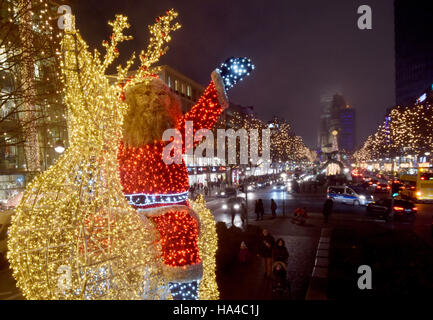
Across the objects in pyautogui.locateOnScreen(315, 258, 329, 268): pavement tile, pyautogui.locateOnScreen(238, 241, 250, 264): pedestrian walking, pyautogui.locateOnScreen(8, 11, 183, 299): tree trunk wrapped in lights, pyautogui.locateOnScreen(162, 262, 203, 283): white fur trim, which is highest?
pyautogui.locateOnScreen(8, 11, 183, 299): tree trunk wrapped in lights

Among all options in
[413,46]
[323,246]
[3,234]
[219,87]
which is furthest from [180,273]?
[413,46]

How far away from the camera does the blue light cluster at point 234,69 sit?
335 centimetres

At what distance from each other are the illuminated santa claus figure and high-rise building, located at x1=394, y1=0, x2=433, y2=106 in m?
79.6

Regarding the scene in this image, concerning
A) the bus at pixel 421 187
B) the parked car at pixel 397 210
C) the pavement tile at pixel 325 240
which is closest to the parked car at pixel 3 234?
the pavement tile at pixel 325 240

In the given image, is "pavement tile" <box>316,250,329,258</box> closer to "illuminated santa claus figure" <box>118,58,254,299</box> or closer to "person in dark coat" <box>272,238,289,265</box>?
"person in dark coat" <box>272,238,289,265</box>

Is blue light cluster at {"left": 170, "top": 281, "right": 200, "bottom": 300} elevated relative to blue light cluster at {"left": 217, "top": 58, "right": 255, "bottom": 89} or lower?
lower

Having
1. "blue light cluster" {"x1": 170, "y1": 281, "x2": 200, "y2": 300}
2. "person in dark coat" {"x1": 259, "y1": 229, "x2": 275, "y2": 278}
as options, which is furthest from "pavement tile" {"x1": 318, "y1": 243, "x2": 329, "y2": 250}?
"blue light cluster" {"x1": 170, "y1": 281, "x2": 200, "y2": 300}

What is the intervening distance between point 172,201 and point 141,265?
2.35ft

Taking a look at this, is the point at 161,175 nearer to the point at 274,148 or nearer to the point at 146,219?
the point at 146,219

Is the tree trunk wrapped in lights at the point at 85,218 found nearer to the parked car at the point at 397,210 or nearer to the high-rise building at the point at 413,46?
the parked car at the point at 397,210

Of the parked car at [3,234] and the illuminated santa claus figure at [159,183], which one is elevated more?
the illuminated santa claus figure at [159,183]

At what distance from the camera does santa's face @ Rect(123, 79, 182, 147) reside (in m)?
2.96

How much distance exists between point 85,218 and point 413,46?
297 ft

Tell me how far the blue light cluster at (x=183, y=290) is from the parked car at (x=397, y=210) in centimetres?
1607
